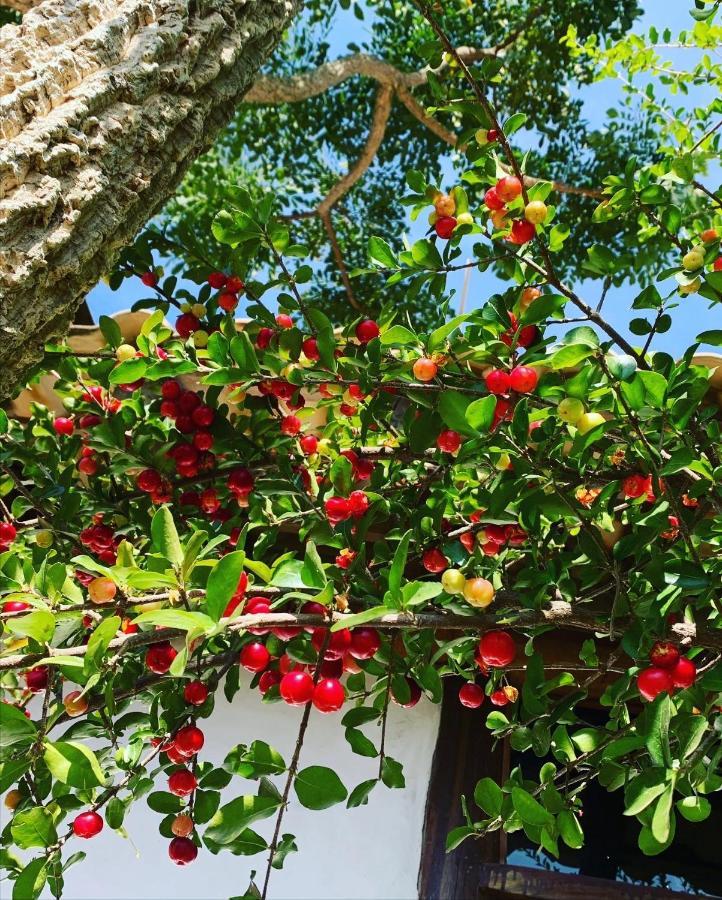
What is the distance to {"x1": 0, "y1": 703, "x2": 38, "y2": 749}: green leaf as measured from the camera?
2.33 ft

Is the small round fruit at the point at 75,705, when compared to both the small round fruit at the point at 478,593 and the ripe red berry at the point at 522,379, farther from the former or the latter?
the ripe red berry at the point at 522,379

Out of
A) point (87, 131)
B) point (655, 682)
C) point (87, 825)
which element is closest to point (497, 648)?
point (655, 682)

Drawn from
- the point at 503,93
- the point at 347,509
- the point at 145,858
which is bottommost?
the point at 145,858

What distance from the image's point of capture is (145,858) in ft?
6.08

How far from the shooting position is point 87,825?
1.14 meters

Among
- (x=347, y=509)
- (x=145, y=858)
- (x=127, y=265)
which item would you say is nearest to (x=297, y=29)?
(x=127, y=265)

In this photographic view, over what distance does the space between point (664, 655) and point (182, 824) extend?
778mm

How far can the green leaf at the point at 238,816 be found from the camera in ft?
2.74

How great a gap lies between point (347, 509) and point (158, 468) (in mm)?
546

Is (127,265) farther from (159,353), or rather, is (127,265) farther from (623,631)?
(623,631)

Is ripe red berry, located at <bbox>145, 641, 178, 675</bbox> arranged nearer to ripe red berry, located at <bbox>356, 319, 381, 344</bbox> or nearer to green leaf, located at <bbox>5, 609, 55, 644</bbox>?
green leaf, located at <bbox>5, 609, 55, 644</bbox>

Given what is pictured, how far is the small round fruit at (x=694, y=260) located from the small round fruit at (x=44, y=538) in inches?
53.9

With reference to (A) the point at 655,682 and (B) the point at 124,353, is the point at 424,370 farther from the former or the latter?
(B) the point at 124,353

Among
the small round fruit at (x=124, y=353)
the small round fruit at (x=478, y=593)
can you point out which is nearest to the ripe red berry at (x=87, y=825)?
the small round fruit at (x=478, y=593)
